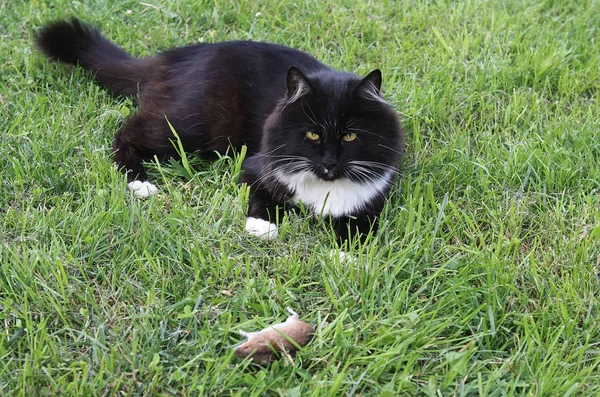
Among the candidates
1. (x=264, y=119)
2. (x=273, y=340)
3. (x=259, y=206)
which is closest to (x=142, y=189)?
(x=259, y=206)

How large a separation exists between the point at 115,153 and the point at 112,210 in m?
0.62

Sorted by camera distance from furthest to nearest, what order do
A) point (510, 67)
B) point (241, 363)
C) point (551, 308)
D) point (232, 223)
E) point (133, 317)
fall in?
point (510, 67)
point (232, 223)
point (551, 308)
point (133, 317)
point (241, 363)

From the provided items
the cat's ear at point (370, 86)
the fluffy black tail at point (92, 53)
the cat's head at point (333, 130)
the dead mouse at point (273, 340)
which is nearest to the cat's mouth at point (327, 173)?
the cat's head at point (333, 130)

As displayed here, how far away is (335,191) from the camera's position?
2.96 m

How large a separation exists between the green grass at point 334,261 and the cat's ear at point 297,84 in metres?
0.57

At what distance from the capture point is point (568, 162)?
10.7 feet

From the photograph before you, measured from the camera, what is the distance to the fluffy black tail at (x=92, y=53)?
145 inches

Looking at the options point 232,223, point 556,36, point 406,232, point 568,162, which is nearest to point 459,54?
point 556,36

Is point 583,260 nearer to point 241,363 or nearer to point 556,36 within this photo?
point 241,363

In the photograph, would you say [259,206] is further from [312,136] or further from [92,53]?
[92,53]

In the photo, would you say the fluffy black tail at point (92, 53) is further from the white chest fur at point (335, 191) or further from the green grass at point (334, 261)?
the white chest fur at point (335, 191)

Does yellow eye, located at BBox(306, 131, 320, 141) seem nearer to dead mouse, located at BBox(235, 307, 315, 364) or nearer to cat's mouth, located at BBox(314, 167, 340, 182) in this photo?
cat's mouth, located at BBox(314, 167, 340, 182)

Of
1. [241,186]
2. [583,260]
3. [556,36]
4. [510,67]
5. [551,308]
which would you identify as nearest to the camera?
[551,308]

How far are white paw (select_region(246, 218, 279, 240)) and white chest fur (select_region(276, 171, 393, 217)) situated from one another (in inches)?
8.0
